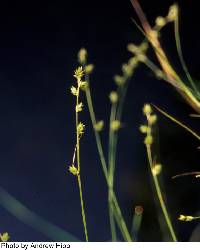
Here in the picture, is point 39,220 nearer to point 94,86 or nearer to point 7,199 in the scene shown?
point 7,199

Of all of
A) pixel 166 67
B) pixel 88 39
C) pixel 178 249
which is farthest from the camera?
pixel 88 39

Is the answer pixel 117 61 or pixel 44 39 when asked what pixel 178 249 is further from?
pixel 44 39

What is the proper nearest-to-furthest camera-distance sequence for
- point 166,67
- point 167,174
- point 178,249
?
point 166,67
point 178,249
point 167,174

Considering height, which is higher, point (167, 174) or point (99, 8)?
point (99, 8)

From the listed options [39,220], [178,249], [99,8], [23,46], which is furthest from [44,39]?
Answer: [178,249]

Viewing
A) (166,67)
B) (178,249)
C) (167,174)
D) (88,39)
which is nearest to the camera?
(166,67)

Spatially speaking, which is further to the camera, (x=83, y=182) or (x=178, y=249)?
(x=83, y=182)

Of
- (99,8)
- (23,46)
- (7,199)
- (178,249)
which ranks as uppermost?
(99,8)

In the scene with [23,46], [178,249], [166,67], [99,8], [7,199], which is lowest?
[178,249]

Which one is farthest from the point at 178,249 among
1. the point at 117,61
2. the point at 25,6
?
the point at 25,6
